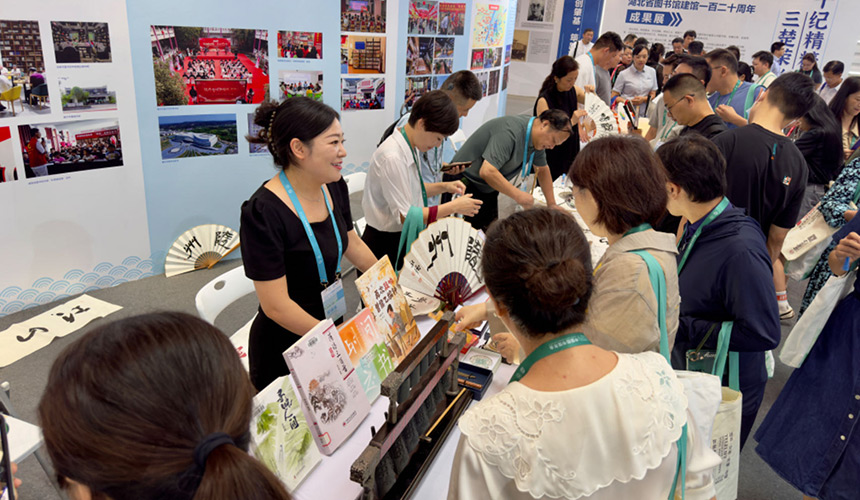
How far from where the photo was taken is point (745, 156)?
2.98 metres

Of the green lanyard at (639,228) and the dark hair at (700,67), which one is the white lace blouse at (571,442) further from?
the dark hair at (700,67)

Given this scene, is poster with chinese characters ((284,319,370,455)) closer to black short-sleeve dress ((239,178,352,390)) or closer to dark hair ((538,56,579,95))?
black short-sleeve dress ((239,178,352,390))

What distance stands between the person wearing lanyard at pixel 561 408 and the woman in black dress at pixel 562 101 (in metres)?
4.04

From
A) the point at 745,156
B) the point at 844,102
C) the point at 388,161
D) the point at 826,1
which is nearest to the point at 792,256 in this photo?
the point at 745,156

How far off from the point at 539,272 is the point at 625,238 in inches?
25.0

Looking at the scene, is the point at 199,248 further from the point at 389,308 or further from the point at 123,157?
the point at 389,308

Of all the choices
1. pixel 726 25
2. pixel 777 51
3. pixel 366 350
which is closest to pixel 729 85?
pixel 366 350

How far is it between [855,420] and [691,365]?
752mm

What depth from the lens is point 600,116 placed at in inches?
192

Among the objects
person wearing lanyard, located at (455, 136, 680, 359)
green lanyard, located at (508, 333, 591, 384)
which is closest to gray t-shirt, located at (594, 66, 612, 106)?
person wearing lanyard, located at (455, 136, 680, 359)

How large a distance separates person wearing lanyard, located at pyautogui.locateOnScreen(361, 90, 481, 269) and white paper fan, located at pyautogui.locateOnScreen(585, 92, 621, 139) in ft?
8.23

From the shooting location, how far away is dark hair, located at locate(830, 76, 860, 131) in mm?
4266

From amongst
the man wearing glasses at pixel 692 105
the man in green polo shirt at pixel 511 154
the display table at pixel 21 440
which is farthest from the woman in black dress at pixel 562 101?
the display table at pixel 21 440

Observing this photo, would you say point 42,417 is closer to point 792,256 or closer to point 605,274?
point 605,274
